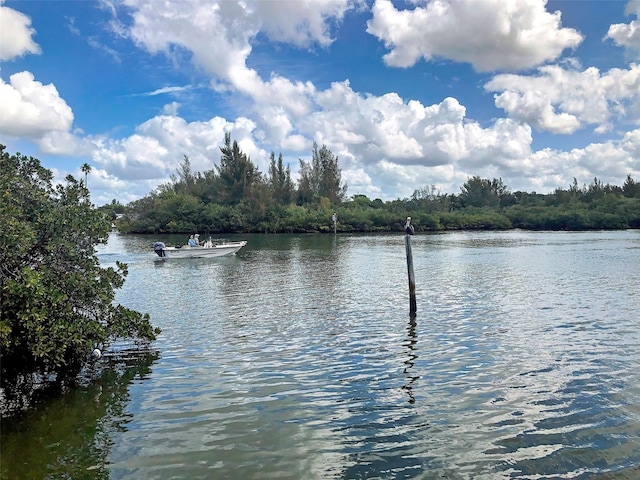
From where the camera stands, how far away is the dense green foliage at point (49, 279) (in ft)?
32.3

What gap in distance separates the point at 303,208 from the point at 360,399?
318 ft

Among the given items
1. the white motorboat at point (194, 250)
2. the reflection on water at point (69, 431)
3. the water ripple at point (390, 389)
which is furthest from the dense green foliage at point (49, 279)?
the white motorboat at point (194, 250)

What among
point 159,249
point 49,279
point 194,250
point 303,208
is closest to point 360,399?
point 49,279

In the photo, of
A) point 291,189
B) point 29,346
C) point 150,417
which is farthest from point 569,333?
point 291,189

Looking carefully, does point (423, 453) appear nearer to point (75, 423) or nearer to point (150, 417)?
point (150, 417)

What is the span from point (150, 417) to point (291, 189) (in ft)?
353

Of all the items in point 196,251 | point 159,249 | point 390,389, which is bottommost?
point 390,389

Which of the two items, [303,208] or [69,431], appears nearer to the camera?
[69,431]

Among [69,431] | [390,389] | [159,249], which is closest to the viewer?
[69,431]

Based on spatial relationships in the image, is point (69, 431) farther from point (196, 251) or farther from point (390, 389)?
point (196, 251)

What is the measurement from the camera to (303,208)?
106688mm

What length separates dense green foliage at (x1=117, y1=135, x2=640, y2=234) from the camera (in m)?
98.0

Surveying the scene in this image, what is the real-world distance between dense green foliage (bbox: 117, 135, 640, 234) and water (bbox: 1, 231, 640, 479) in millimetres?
77495

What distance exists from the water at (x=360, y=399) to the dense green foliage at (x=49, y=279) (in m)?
1.09
